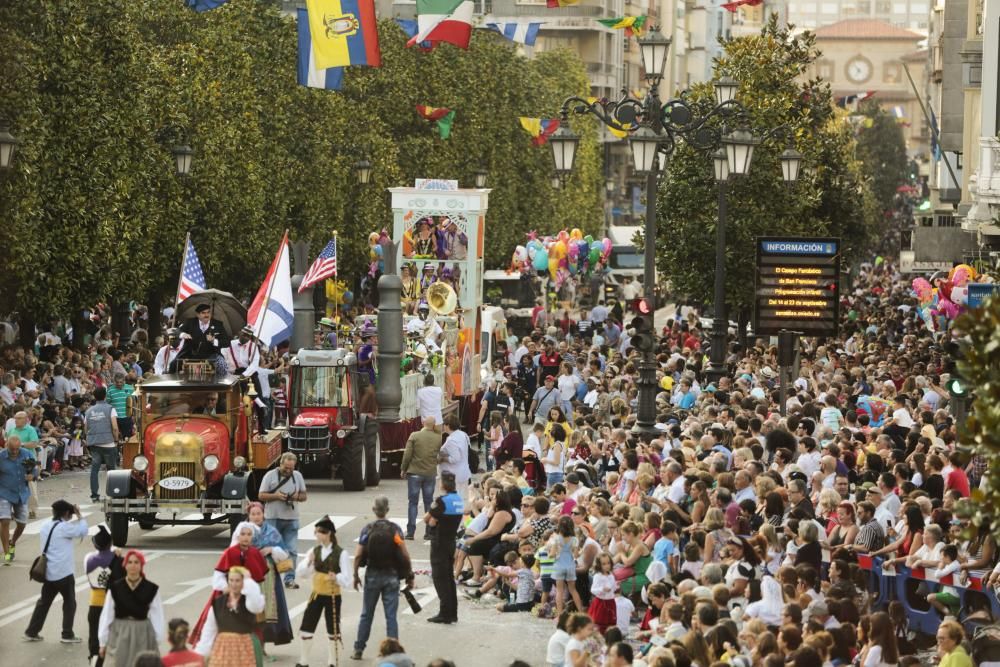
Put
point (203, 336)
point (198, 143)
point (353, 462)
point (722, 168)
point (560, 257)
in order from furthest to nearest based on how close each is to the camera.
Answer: point (560, 257)
point (198, 143)
point (722, 168)
point (353, 462)
point (203, 336)

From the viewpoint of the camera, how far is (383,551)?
18.3 meters

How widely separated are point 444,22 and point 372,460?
78.7 ft

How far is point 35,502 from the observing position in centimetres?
2623

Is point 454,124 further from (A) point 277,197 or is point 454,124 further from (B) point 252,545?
(B) point 252,545

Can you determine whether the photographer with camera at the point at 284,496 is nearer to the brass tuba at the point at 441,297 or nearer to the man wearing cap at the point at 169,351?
the man wearing cap at the point at 169,351

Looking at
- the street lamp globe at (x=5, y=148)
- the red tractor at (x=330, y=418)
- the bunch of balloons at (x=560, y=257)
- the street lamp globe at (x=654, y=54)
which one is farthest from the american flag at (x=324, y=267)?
the bunch of balloons at (x=560, y=257)

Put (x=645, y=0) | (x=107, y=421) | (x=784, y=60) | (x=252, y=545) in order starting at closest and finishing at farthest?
1. (x=252, y=545)
2. (x=107, y=421)
3. (x=784, y=60)
4. (x=645, y=0)

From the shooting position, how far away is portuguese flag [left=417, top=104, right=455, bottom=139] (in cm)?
6100

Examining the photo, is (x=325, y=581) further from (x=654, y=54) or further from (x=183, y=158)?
(x=183, y=158)

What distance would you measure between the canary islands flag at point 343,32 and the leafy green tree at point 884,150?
324 ft

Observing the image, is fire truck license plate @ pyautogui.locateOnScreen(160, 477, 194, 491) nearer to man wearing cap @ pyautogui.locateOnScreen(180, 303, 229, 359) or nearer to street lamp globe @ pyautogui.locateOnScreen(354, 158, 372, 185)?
man wearing cap @ pyautogui.locateOnScreen(180, 303, 229, 359)

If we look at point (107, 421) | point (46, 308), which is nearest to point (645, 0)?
point (46, 308)

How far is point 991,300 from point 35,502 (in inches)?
691

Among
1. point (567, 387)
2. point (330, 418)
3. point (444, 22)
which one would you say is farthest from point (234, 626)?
point (444, 22)
